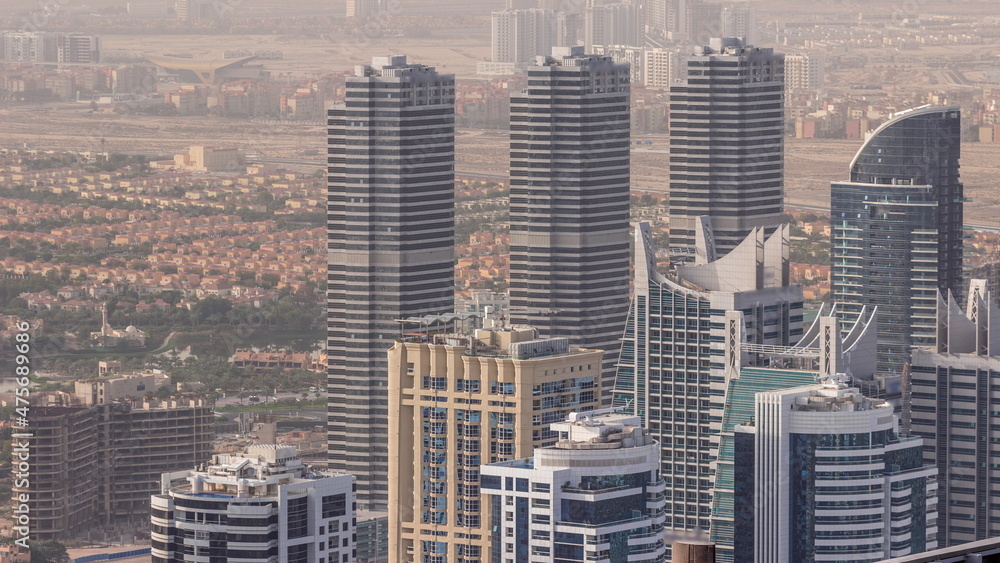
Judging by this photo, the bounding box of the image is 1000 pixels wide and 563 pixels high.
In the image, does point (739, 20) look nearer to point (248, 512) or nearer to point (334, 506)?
point (334, 506)

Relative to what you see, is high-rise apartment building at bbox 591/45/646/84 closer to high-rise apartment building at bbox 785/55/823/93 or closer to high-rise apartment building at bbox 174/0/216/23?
high-rise apartment building at bbox 785/55/823/93

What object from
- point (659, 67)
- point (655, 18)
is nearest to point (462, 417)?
point (659, 67)

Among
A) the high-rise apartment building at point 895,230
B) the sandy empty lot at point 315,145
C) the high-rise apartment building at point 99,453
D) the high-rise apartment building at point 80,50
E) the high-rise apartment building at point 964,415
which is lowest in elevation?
the high-rise apartment building at point 99,453

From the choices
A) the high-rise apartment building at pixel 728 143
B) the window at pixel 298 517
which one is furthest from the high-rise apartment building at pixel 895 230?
the window at pixel 298 517

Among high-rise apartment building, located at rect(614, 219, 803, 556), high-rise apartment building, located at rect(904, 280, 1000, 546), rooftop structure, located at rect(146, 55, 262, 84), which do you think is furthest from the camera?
rooftop structure, located at rect(146, 55, 262, 84)

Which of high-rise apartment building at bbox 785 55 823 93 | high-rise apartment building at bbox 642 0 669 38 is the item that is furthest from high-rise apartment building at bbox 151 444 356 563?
high-rise apartment building at bbox 642 0 669 38

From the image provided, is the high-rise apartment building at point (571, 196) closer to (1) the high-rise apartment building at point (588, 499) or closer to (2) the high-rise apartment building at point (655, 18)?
(2) the high-rise apartment building at point (655, 18)

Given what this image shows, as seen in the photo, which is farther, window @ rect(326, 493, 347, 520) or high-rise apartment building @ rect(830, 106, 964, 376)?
high-rise apartment building @ rect(830, 106, 964, 376)
